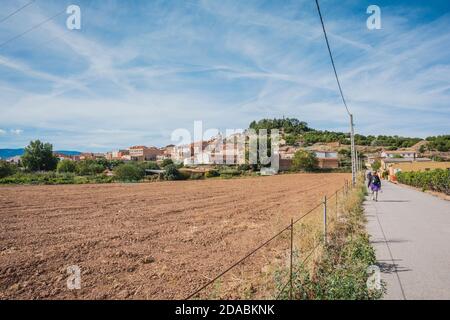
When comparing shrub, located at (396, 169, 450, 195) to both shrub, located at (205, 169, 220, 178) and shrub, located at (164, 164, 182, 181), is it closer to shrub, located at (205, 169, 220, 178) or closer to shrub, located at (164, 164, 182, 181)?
shrub, located at (205, 169, 220, 178)

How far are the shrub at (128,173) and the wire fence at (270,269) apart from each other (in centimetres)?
3743

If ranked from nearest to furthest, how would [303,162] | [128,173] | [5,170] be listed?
[5,170]
[128,173]
[303,162]

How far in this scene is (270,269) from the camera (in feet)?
21.3

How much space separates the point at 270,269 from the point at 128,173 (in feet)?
133

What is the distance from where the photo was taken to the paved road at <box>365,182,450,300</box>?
5566 mm

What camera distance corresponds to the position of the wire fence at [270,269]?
5.33 m

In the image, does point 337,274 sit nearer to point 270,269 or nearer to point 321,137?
point 270,269

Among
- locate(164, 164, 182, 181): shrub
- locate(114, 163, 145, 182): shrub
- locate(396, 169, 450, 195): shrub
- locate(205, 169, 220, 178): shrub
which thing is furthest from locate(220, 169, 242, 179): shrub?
locate(396, 169, 450, 195): shrub

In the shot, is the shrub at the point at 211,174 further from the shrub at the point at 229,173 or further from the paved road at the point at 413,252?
the paved road at the point at 413,252

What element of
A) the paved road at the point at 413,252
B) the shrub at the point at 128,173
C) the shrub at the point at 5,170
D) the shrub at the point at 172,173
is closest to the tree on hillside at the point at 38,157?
the shrub at the point at 5,170

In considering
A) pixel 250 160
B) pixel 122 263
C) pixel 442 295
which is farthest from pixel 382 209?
pixel 250 160

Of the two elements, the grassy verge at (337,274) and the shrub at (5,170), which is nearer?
the grassy verge at (337,274)

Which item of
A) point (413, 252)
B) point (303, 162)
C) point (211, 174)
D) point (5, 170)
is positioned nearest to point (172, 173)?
point (211, 174)
